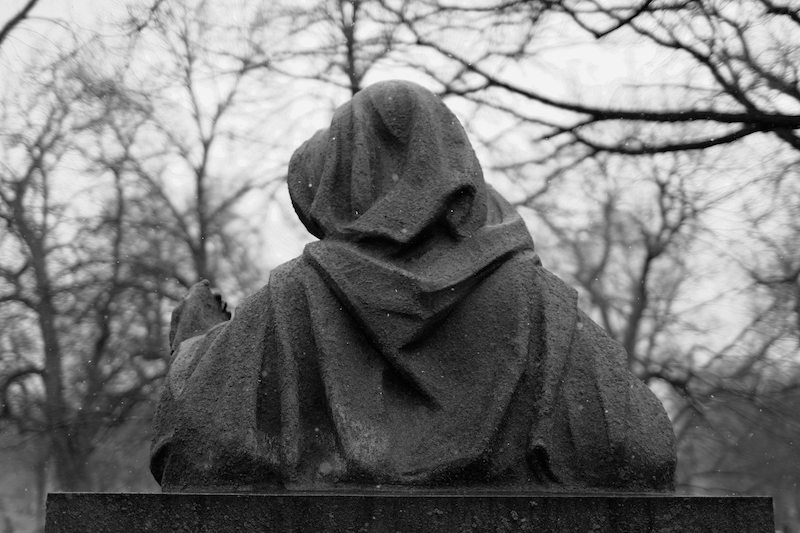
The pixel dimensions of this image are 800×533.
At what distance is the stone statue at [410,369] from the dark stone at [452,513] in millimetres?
254

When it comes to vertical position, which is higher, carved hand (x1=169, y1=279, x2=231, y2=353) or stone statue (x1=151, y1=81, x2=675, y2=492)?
carved hand (x1=169, y1=279, x2=231, y2=353)

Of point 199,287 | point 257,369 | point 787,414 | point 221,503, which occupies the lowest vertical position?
point 787,414

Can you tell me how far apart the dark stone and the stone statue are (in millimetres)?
254

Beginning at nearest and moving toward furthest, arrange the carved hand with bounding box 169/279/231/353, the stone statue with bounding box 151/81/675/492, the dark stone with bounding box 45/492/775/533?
the dark stone with bounding box 45/492/775/533 < the stone statue with bounding box 151/81/675/492 < the carved hand with bounding box 169/279/231/353

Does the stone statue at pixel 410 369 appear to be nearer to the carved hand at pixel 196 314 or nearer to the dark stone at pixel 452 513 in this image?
the dark stone at pixel 452 513

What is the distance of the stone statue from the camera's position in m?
2.56

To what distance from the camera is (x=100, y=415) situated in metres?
8.82

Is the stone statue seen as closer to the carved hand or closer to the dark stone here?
the dark stone

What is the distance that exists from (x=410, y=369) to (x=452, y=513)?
1.97 feet

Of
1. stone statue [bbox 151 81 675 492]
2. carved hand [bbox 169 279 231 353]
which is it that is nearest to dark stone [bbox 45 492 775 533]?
stone statue [bbox 151 81 675 492]

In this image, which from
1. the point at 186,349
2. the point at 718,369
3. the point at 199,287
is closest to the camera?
the point at 186,349

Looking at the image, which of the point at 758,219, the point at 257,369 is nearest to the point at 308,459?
the point at 257,369

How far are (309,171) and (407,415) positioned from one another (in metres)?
1.04

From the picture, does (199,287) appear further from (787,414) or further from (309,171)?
(787,414)
